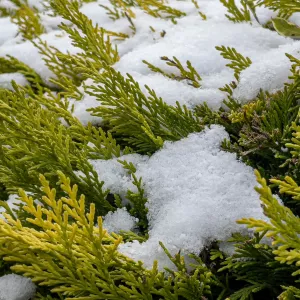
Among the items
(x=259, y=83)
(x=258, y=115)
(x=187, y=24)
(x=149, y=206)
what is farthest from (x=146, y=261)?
(x=187, y=24)

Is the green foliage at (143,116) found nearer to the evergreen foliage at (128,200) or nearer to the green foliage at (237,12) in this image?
the evergreen foliage at (128,200)

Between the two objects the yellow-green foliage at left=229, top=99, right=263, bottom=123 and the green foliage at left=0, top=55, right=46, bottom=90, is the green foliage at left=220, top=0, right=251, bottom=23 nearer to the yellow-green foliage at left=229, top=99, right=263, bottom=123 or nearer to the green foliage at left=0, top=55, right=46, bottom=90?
the yellow-green foliage at left=229, top=99, right=263, bottom=123

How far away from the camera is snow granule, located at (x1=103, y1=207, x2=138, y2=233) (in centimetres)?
153

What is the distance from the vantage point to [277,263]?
1.21m

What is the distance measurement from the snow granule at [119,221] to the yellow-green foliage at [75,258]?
239mm

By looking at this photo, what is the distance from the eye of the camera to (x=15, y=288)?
4.94 ft

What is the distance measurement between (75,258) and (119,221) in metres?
0.35

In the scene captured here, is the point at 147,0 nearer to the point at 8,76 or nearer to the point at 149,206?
the point at 8,76

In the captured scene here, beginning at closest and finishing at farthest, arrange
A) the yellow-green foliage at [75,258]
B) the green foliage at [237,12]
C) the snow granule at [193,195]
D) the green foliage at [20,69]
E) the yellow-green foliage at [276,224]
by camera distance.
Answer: the yellow-green foliage at [276,224], the yellow-green foliage at [75,258], the snow granule at [193,195], the green foliage at [237,12], the green foliage at [20,69]

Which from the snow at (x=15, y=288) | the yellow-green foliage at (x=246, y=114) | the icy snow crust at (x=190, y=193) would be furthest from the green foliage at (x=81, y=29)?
the snow at (x=15, y=288)

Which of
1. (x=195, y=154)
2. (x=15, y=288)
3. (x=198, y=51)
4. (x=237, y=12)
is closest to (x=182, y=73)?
(x=198, y=51)

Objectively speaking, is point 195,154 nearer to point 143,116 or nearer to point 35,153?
point 143,116

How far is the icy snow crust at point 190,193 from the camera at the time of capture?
137 cm

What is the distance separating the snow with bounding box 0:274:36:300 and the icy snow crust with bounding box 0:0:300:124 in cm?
91
